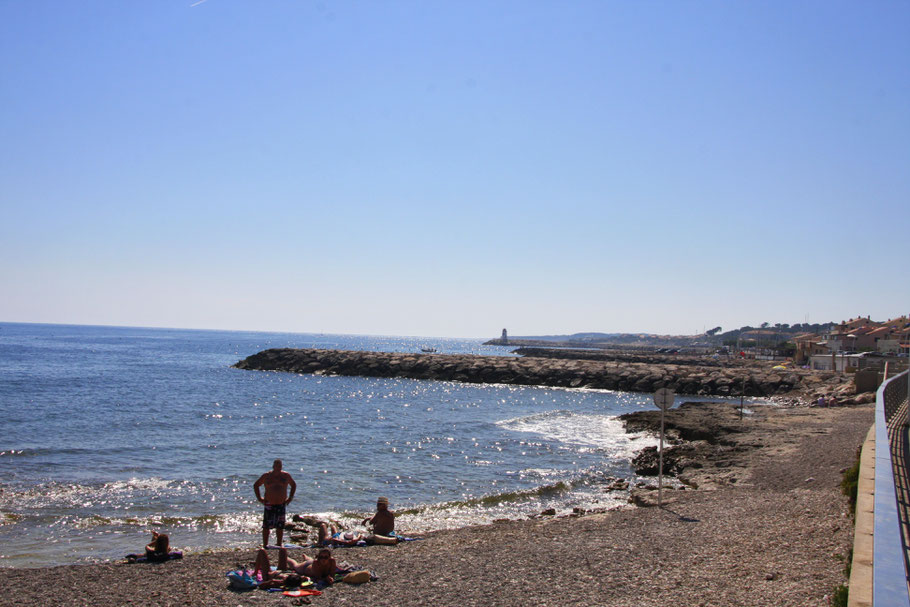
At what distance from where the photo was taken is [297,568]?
8992 mm

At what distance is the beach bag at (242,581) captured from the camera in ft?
28.4

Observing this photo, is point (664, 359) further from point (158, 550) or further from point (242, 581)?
point (242, 581)

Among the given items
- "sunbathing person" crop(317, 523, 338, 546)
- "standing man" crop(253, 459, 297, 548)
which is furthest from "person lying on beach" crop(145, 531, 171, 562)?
"sunbathing person" crop(317, 523, 338, 546)

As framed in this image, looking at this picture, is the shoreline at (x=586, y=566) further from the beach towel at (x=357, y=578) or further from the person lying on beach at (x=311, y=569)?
the person lying on beach at (x=311, y=569)

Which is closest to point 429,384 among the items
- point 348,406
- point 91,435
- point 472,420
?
point 348,406

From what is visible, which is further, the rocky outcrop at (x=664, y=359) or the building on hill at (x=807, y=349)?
the rocky outcrop at (x=664, y=359)

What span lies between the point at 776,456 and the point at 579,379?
127 feet

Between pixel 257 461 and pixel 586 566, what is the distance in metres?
14.9

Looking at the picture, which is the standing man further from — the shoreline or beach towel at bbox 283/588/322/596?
beach towel at bbox 283/588/322/596

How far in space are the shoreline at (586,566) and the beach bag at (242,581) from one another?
181 millimetres

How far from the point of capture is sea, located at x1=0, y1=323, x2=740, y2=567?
14102 mm

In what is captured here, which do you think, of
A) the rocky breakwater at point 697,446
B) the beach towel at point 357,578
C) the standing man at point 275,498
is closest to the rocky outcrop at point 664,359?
the rocky breakwater at point 697,446

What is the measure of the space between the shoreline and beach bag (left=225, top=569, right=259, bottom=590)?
18cm

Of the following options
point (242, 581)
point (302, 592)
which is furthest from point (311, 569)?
point (242, 581)
